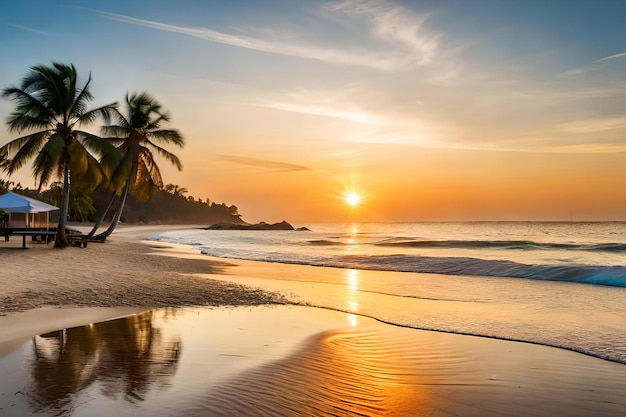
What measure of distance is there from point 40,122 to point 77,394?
24701 mm

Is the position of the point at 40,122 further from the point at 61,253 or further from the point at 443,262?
the point at 443,262

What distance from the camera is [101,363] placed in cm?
616

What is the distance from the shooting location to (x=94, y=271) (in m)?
16.5

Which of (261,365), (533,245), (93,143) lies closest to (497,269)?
(261,365)

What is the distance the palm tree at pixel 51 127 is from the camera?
25.1 metres

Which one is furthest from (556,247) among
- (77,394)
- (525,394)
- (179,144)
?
(77,394)

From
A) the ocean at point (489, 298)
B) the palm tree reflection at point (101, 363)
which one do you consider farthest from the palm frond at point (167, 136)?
the palm tree reflection at point (101, 363)

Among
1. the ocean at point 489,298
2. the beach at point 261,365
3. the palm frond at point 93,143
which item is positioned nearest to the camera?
the beach at point 261,365

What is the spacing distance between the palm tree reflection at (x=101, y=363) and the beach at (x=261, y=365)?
2 cm

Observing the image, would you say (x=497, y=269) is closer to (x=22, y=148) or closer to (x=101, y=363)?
(x=101, y=363)

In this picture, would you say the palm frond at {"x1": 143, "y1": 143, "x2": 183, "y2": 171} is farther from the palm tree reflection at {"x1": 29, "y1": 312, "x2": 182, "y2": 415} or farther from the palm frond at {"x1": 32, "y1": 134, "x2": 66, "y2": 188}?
the palm tree reflection at {"x1": 29, "y1": 312, "x2": 182, "y2": 415}

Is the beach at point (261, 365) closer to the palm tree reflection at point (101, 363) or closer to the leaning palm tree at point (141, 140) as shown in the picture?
the palm tree reflection at point (101, 363)

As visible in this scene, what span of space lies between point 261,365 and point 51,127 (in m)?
24.6

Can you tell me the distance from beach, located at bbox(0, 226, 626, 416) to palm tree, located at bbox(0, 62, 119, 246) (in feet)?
50.9
